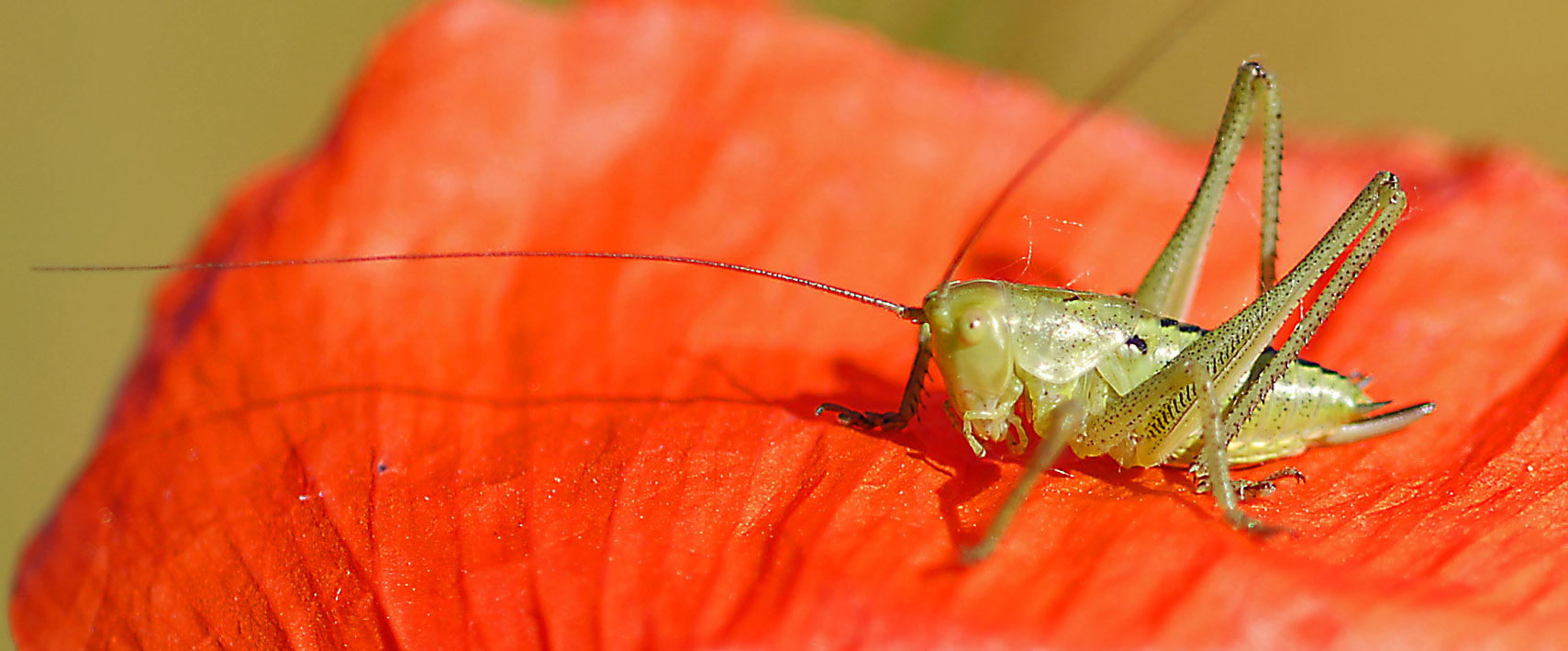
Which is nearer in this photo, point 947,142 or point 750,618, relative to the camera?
point 750,618

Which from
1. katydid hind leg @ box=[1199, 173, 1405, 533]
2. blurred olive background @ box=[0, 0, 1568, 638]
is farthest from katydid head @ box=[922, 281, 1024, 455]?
blurred olive background @ box=[0, 0, 1568, 638]

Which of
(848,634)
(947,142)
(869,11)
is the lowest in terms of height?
(848,634)

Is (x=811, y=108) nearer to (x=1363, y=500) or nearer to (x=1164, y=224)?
(x=1164, y=224)

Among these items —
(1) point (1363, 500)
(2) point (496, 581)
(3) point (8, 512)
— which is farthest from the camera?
(3) point (8, 512)

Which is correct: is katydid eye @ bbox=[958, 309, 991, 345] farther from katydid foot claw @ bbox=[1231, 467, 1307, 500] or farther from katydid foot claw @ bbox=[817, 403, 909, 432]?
katydid foot claw @ bbox=[1231, 467, 1307, 500]

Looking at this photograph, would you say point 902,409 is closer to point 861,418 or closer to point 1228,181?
point 861,418

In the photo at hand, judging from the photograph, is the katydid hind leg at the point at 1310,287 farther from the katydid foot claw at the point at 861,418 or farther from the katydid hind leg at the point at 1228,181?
the katydid foot claw at the point at 861,418

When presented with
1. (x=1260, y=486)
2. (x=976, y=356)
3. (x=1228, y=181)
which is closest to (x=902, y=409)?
(x=976, y=356)

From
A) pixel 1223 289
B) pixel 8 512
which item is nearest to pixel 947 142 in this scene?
pixel 1223 289
